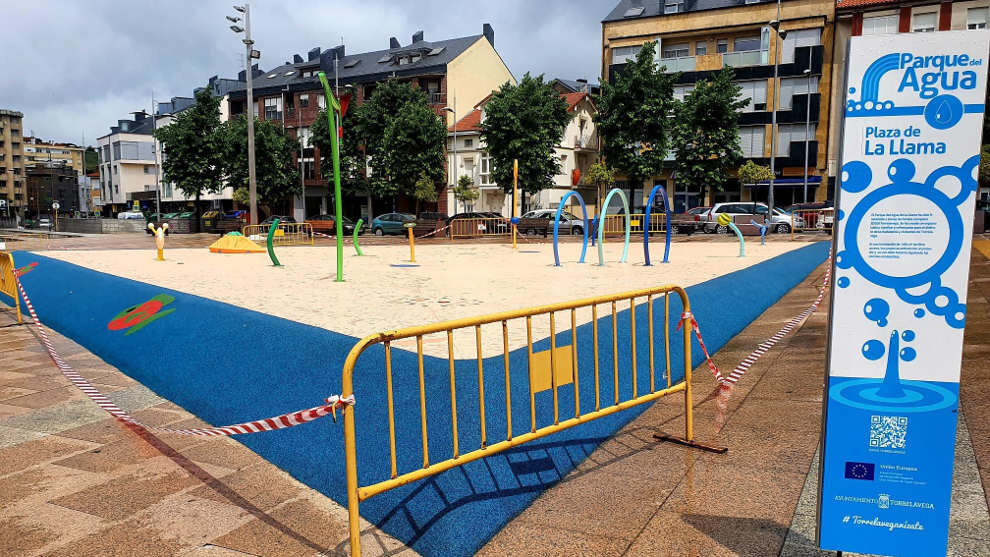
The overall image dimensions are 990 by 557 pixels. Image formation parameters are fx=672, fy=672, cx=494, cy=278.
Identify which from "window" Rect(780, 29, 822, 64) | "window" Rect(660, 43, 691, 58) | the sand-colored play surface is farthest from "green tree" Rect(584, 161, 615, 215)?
the sand-colored play surface

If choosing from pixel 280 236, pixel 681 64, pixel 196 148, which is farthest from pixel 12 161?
pixel 681 64

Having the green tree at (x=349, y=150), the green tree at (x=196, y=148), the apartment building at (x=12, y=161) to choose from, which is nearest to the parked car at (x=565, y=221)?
the green tree at (x=349, y=150)

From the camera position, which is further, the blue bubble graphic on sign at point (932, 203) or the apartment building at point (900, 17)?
Result: the apartment building at point (900, 17)

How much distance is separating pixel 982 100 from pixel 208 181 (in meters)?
52.0

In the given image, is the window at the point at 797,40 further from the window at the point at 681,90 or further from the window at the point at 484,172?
the window at the point at 484,172

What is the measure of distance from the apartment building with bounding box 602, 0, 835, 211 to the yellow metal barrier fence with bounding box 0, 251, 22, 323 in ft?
128

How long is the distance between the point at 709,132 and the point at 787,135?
690cm

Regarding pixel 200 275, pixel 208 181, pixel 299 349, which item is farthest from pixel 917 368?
pixel 208 181

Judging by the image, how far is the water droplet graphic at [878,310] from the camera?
2801mm

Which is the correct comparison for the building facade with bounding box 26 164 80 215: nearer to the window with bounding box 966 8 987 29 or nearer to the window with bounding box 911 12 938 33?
the window with bounding box 911 12 938 33

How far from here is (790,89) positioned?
44719mm

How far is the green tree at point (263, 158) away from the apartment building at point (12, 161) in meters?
79.3

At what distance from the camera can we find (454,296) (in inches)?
488

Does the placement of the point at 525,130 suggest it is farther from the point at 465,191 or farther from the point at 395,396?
the point at 395,396
